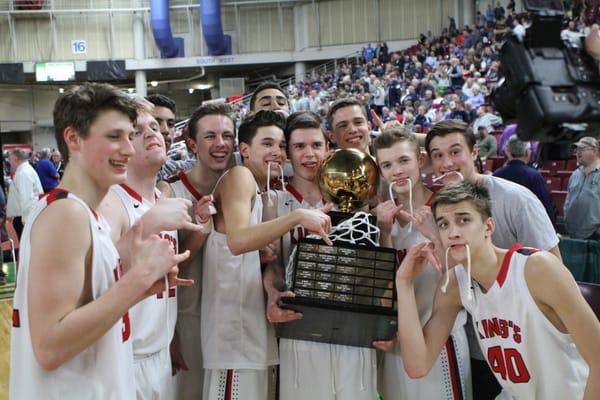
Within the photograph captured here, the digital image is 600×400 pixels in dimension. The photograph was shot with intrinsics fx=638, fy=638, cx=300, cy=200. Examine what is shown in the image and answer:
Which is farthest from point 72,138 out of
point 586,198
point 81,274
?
point 586,198

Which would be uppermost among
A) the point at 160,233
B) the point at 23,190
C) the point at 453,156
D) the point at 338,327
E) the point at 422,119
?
the point at 422,119

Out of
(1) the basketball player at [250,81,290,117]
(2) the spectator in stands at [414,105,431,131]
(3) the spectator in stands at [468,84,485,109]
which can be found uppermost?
(3) the spectator in stands at [468,84,485,109]

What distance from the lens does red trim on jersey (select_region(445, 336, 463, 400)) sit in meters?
2.76

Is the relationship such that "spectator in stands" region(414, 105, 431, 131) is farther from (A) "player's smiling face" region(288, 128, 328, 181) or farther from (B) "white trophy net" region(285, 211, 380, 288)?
(B) "white trophy net" region(285, 211, 380, 288)

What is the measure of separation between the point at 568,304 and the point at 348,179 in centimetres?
99

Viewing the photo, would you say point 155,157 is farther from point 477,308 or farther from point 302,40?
point 302,40

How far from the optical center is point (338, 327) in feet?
8.50

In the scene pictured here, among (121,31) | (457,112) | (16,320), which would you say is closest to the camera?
(16,320)

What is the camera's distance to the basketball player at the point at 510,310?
7.18 ft

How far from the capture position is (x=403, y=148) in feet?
9.23

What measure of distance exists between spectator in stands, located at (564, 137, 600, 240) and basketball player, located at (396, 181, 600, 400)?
4851 mm

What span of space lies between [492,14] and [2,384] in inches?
767

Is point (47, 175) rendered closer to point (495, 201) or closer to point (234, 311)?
point (234, 311)

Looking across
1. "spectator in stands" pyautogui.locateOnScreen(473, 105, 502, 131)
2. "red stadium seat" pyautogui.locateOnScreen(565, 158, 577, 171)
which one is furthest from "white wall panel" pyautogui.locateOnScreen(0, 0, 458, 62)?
"red stadium seat" pyautogui.locateOnScreen(565, 158, 577, 171)
